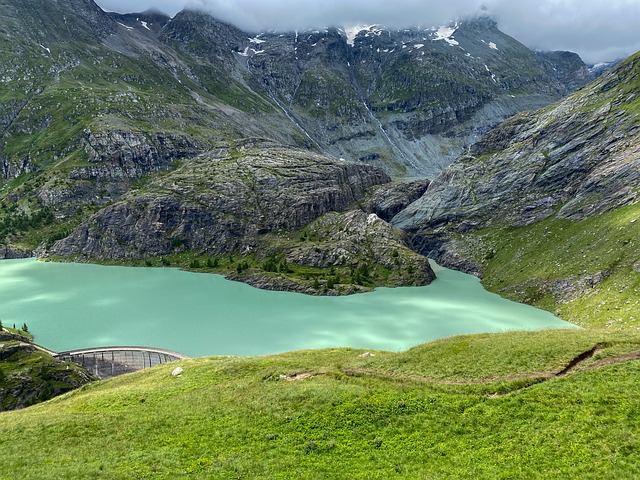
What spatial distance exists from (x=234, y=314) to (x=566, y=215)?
11511cm

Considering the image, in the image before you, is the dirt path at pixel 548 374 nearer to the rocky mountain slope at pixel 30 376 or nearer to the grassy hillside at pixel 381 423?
the grassy hillside at pixel 381 423

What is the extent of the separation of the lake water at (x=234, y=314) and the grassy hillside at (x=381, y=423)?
139 ft

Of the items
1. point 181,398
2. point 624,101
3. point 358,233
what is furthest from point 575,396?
point 624,101

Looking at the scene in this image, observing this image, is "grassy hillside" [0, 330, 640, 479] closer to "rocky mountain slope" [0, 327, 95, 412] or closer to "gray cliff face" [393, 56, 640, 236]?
"rocky mountain slope" [0, 327, 95, 412]

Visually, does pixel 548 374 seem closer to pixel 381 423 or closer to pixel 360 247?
pixel 381 423

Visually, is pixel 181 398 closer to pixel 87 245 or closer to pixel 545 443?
pixel 545 443

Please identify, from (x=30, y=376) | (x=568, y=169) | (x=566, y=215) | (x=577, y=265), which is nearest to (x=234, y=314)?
(x=30, y=376)

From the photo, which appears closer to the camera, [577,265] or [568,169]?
[577,265]

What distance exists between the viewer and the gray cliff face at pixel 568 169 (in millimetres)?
134125

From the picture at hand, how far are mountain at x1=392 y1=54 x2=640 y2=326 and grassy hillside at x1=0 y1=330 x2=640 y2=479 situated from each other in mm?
60384

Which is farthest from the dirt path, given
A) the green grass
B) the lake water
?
the green grass

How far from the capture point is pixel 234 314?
110m

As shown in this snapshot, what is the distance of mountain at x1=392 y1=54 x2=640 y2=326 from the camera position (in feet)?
327

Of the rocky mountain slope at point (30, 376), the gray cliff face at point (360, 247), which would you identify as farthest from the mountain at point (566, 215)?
the rocky mountain slope at point (30, 376)
